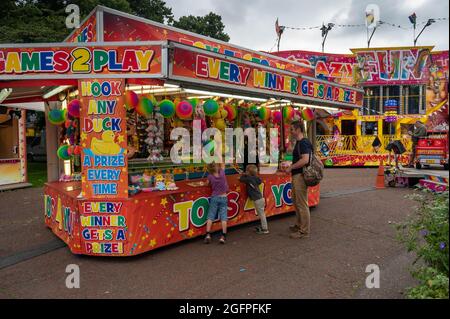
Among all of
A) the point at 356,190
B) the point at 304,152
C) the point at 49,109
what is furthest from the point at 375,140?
the point at 49,109

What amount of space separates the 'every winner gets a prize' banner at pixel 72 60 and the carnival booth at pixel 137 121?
0.04 feet

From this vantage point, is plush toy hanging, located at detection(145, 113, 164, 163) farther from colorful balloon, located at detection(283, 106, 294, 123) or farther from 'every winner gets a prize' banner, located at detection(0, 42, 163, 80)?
colorful balloon, located at detection(283, 106, 294, 123)

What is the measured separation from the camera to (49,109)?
24.1 ft

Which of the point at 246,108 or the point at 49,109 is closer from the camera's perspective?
the point at 49,109

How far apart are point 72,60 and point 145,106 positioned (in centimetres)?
122

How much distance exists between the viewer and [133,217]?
5164mm

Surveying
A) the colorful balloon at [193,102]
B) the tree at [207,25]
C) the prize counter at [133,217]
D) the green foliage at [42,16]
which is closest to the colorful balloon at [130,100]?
the prize counter at [133,217]

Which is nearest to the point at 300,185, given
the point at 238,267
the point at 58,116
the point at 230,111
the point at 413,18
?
the point at 238,267

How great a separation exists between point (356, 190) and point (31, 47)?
10.0 metres

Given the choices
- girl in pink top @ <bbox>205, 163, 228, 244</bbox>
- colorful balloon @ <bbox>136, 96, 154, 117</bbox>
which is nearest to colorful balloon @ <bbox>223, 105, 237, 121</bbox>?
girl in pink top @ <bbox>205, 163, 228, 244</bbox>

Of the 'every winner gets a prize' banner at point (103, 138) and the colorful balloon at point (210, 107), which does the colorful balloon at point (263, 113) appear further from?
the 'every winner gets a prize' banner at point (103, 138)

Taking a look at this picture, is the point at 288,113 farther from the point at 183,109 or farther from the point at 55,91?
the point at 55,91

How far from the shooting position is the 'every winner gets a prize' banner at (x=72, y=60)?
4879 mm

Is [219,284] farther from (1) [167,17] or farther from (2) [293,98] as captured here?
(1) [167,17]
